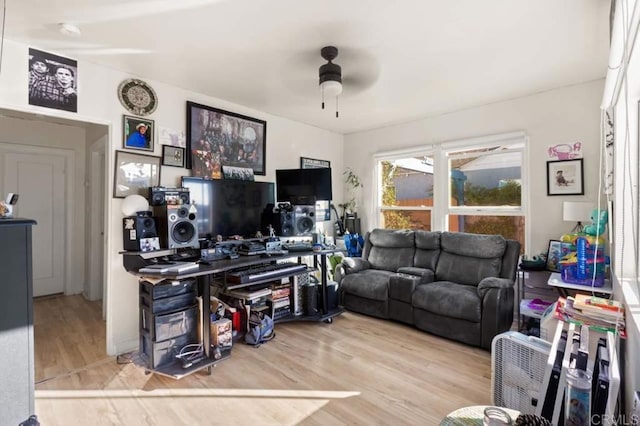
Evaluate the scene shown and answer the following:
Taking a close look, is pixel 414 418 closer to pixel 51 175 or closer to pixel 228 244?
pixel 228 244

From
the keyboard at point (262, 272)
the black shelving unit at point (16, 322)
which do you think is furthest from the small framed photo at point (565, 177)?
the black shelving unit at point (16, 322)

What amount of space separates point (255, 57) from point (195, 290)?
188 centimetres

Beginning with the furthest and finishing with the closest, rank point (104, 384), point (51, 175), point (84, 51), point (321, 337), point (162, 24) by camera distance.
Result: point (51, 175) → point (321, 337) → point (84, 51) → point (104, 384) → point (162, 24)

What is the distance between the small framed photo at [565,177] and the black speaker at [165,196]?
3497mm

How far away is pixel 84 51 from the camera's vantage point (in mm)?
2369

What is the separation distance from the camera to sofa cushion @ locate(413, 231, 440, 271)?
359cm

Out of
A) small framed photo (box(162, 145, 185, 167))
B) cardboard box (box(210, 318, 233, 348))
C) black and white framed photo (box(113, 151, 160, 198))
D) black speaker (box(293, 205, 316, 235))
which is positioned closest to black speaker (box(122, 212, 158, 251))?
black and white framed photo (box(113, 151, 160, 198))

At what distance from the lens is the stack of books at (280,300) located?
316cm

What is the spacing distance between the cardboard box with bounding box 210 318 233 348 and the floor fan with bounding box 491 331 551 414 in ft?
6.19

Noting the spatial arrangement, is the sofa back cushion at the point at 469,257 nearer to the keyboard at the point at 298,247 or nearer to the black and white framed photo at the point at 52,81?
the keyboard at the point at 298,247

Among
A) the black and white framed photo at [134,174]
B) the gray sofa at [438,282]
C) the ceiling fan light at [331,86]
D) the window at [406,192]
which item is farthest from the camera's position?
the window at [406,192]

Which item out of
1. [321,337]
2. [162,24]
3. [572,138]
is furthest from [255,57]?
[572,138]

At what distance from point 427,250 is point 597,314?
2.04 meters

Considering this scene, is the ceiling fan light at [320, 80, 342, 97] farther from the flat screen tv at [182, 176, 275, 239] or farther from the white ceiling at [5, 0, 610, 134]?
the flat screen tv at [182, 176, 275, 239]
